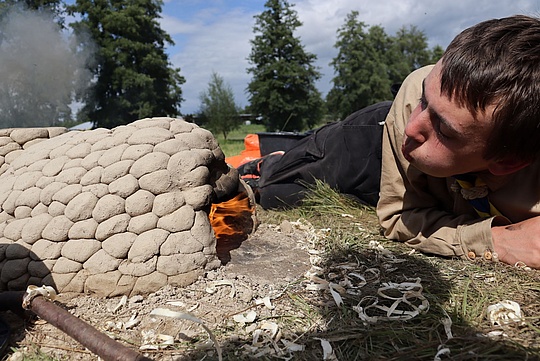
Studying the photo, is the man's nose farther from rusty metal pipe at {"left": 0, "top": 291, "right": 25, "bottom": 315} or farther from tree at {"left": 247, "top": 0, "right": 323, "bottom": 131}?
tree at {"left": 247, "top": 0, "right": 323, "bottom": 131}

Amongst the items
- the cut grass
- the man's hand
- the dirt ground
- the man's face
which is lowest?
the cut grass

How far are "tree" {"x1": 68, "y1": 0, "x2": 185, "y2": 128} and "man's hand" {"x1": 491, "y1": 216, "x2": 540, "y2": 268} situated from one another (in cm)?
2319

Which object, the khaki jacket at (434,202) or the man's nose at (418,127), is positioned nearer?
the man's nose at (418,127)

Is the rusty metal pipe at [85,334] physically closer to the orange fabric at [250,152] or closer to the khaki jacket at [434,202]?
the khaki jacket at [434,202]

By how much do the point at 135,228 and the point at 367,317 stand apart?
1227mm

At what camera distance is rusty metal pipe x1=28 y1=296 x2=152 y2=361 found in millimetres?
1524

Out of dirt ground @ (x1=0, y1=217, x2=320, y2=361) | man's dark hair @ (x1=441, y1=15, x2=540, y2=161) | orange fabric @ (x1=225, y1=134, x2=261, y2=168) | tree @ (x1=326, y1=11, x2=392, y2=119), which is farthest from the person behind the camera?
tree @ (x1=326, y1=11, x2=392, y2=119)

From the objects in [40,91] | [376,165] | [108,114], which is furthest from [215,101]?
[376,165]

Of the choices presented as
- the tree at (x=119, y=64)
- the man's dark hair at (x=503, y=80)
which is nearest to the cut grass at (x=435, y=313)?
the man's dark hair at (x=503, y=80)

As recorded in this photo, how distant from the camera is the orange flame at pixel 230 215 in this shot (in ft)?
10.2

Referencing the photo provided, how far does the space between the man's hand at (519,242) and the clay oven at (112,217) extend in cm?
141

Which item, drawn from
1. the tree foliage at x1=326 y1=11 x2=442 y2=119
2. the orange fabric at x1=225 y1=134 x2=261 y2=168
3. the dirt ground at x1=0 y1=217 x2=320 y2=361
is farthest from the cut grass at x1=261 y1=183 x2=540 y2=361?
the tree foliage at x1=326 y1=11 x2=442 y2=119

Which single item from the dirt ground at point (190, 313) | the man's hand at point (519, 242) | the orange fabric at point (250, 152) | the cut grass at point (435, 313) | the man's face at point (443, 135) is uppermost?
the man's face at point (443, 135)

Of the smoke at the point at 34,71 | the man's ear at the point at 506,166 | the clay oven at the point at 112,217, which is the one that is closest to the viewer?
the man's ear at the point at 506,166
